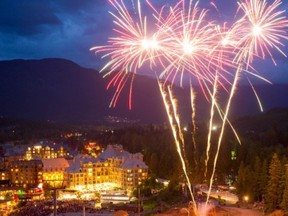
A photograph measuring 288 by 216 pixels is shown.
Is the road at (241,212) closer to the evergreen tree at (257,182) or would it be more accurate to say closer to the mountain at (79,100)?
the evergreen tree at (257,182)

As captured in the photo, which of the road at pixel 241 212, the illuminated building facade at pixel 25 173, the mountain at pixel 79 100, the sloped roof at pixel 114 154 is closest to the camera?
the road at pixel 241 212

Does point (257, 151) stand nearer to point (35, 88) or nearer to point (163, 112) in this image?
A: point (163, 112)

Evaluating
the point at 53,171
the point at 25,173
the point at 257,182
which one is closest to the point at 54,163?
the point at 53,171

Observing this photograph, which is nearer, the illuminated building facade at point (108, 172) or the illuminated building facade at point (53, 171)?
the illuminated building facade at point (108, 172)

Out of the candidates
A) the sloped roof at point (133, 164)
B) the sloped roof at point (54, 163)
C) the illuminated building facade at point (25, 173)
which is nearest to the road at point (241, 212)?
the sloped roof at point (133, 164)

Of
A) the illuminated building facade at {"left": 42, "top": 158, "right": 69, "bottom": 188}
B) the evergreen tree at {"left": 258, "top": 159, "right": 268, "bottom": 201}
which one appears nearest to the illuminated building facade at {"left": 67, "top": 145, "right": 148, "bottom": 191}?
the illuminated building facade at {"left": 42, "top": 158, "right": 69, "bottom": 188}

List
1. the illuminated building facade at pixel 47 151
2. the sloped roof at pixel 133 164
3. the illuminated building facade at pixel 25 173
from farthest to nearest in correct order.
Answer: the illuminated building facade at pixel 47 151, the illuminated building facade at pixel 25 173, the sloped roof at pixel 133 164

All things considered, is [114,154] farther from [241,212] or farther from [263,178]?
[241,212]
